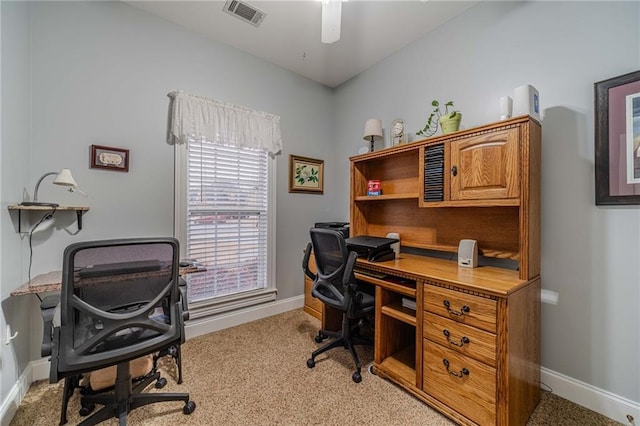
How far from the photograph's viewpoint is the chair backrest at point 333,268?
6.19 ft

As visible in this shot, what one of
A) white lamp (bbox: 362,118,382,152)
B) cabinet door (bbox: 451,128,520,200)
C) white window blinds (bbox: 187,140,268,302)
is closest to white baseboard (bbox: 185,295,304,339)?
white window blinds (bbox: 187,140,268,302)

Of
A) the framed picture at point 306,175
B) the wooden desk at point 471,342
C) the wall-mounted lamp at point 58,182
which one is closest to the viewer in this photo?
the wooden desk at point 471,342

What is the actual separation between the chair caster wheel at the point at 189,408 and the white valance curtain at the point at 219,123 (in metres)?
2.03

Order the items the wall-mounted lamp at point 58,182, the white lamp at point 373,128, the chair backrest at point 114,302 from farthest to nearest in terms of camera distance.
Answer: the white lamp at point 373,128, the wall-mounted lamp at point 58,182, the chair backrest at point 114,302

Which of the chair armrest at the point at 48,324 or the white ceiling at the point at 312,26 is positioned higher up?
the white ceiling at the point at 312,26

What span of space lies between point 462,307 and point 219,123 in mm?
2536

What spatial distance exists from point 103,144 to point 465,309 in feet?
9.27

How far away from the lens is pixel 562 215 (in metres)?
1.72

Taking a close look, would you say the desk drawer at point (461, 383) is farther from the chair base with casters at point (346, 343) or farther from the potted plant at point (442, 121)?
the potted plant at point (442, 121)

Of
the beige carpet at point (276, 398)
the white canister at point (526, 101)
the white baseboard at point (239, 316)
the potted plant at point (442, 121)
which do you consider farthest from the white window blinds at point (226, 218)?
the white canister at point (526, 101)

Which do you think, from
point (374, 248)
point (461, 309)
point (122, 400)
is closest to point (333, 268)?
point (374, 248)

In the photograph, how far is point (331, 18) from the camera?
1588 mm

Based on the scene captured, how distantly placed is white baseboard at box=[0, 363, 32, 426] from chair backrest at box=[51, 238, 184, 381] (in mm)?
704

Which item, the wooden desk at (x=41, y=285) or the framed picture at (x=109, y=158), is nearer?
the wooden desk at (x=41, y=285)
